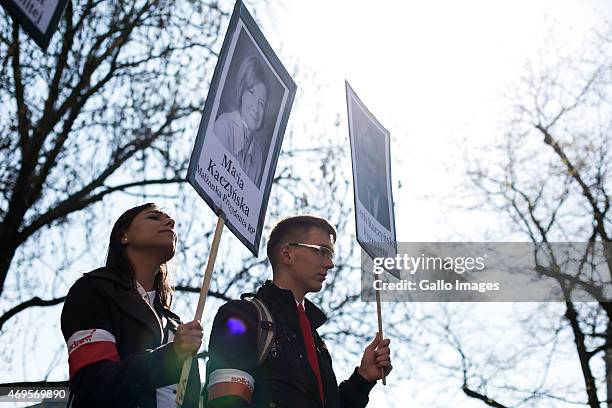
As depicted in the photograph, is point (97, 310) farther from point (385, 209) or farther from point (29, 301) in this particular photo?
point (29, 301)

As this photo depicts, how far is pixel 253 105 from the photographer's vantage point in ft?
16.2

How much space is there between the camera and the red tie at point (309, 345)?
4.48 metres

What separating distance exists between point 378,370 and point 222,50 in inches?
63.8

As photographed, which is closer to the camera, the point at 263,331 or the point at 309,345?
the point at 263,331

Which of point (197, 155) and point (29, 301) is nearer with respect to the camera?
point (197, 155)

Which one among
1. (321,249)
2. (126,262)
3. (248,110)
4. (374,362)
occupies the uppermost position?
(248,110)

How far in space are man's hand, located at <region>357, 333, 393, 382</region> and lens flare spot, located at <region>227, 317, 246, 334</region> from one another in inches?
31.4

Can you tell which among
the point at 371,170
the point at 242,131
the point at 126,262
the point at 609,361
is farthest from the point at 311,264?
the point at 609,361

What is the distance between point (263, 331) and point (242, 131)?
3.13 ft

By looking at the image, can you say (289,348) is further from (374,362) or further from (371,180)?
(371,180)

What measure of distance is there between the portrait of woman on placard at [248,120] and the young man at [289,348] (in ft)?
1.28

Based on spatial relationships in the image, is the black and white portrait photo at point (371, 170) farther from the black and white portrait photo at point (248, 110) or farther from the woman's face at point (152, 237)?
the woman's face at point (152, 237)

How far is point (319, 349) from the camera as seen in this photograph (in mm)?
4738

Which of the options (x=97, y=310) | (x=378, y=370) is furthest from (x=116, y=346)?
(x=378, y=370)
